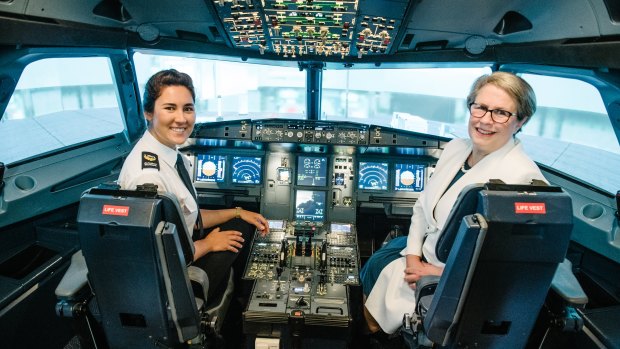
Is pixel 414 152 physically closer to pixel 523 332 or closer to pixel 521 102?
pixel 521 102

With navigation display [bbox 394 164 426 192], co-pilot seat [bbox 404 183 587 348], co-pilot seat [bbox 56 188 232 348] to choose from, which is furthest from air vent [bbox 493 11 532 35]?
co-pilot seat [bbox 56 188 232 348]

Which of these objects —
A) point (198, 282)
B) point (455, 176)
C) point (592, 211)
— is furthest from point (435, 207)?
point (592, 211)

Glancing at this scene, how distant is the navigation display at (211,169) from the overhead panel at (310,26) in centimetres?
87

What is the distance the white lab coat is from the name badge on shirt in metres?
1.19

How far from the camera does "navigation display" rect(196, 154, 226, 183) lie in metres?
2.94

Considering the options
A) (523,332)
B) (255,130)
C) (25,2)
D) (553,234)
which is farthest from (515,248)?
(25,2)

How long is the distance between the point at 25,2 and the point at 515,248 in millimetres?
2410

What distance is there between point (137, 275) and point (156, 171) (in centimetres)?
46

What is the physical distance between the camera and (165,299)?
1.35 metres

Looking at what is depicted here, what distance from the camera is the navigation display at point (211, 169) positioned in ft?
9.64

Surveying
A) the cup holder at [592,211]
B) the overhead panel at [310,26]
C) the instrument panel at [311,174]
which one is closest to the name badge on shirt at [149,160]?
the overhead panel at [310,26]

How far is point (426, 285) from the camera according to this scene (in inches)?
60.3

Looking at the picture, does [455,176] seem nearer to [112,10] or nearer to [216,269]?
[216,269]

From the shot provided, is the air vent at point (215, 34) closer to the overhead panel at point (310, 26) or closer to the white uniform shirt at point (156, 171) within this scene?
the overhead panel at point (310, 26)
